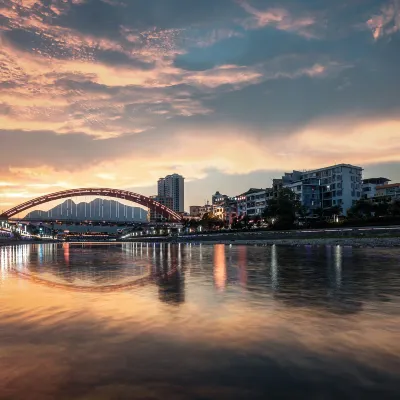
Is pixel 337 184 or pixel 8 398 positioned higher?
pixel 337 184

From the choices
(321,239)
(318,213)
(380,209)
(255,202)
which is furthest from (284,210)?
(255,202)

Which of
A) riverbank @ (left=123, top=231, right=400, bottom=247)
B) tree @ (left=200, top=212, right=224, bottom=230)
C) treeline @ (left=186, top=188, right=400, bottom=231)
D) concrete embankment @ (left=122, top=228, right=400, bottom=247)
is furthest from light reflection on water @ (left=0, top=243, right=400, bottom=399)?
tree @ (left=200, top=212, right=224, bottom=230)

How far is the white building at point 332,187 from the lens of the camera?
426ft

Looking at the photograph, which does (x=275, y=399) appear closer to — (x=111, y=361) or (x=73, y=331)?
(x=111, y=361)

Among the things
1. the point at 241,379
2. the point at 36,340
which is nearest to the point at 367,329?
the point at 241,379

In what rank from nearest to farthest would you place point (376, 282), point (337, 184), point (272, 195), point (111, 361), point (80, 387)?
point (80, 387) < point (111, 361) < point (376, 282) < point (337, 184) < point (272, 195)

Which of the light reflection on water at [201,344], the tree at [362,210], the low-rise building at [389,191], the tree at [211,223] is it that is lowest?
the tree at [211,223]

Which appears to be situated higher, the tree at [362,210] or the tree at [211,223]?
the tree at [362,210]

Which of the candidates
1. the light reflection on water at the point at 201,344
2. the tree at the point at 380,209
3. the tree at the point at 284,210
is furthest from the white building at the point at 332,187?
the light reflection on water at the point at 201,344

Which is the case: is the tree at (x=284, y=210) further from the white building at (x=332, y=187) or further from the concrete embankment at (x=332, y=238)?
the white building at (x=332, y=187)

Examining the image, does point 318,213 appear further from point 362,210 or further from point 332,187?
point 362,210

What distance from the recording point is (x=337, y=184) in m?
131

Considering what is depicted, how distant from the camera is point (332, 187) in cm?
13338

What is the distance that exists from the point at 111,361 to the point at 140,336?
5.76 feet
